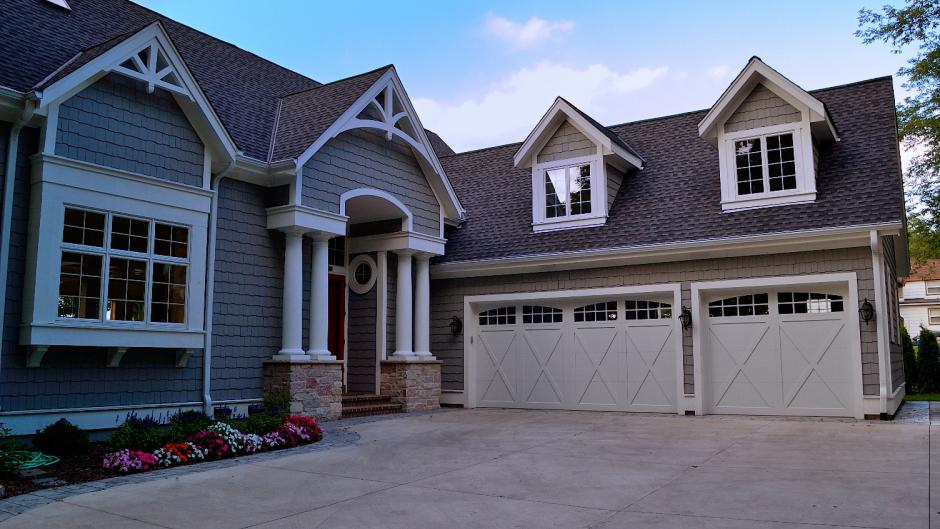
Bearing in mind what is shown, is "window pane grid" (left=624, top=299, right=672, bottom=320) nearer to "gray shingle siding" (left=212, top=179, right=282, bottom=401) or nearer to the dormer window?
the dormer window

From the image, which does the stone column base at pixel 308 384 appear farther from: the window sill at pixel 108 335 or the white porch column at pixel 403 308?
the white porch column at pixel 403 308

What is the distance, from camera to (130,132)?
985 cm

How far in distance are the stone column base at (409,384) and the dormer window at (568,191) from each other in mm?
4376

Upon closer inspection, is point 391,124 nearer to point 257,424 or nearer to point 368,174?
point 368,174

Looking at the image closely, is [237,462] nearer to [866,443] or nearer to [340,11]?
[866,443]

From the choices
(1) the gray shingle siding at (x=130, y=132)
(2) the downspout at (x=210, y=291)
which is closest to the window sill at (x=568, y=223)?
(2) the downspout at (x=210, y=291)

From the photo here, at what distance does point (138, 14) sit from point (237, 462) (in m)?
8.97

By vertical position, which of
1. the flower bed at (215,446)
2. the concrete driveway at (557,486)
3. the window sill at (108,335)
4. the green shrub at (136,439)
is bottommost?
the concrete driveway at (557,486)

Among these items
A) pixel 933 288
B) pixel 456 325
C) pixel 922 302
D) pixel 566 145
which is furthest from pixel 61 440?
pixel 933 288

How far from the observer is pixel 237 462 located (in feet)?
27.3

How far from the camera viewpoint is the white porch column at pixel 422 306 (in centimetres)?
1506

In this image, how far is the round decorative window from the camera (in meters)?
15.1

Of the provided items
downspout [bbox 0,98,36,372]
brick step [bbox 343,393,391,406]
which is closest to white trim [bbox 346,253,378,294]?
brick step [bbox 343,393,391,406]

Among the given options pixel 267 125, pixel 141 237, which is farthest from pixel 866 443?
pixel 267 125
